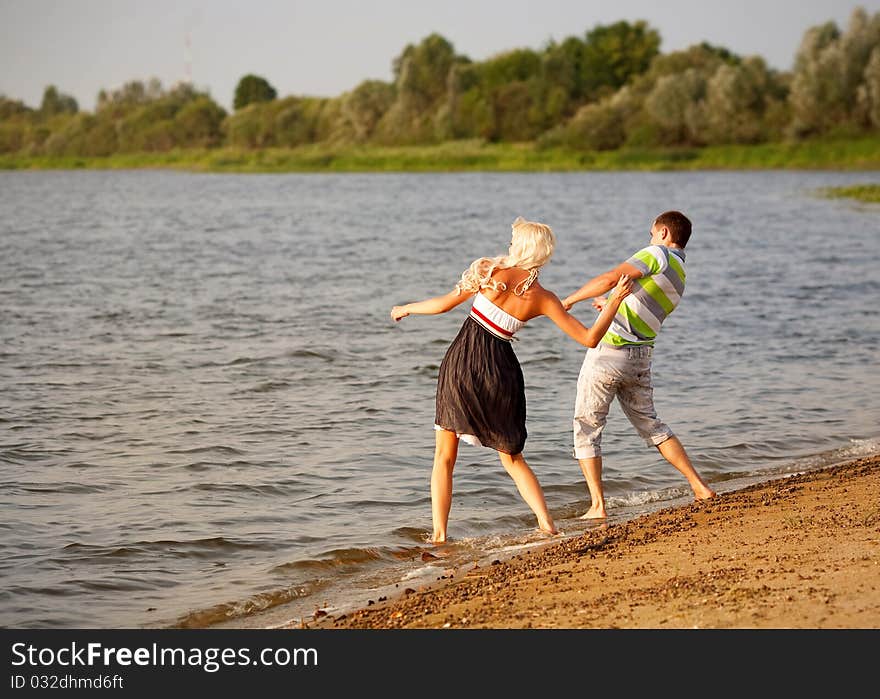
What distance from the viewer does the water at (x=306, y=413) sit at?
7762 millimetres

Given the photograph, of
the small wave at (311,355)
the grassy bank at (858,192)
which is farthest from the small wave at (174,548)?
the grassy bank at (858,192)

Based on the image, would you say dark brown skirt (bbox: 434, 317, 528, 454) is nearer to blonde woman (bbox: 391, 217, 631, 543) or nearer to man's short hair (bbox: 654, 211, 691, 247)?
blonde woman (bbox: 391, 217, 631, 543)

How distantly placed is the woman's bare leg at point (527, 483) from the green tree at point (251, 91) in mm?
155895

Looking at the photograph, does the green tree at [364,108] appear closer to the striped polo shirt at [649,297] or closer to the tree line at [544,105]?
the tree line at [544,105]

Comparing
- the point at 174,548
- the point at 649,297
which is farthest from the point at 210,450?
the point at 649,297

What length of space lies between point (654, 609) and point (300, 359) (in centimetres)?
1058

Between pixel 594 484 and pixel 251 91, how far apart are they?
→ 156434 millimetres

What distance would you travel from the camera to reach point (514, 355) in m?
7.45

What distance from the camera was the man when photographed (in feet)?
25.9

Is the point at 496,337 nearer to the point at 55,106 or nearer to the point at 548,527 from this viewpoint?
the point at 548,527
